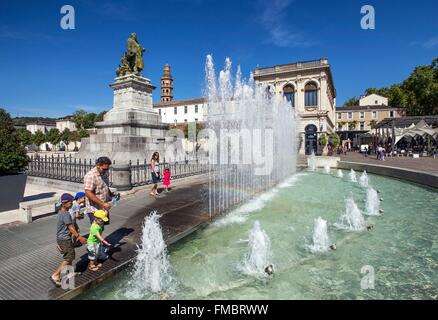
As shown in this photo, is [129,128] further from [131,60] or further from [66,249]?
[66,249]

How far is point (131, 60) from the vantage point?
728 inches

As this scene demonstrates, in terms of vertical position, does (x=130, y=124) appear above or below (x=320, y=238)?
above

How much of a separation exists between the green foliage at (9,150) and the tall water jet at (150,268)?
5.78 metres

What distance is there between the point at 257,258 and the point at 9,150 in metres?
8.41

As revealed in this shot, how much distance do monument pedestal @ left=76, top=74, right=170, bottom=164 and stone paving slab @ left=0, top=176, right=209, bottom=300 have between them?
24.3ft

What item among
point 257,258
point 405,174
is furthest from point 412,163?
point 257,258

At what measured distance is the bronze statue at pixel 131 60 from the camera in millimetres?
18297

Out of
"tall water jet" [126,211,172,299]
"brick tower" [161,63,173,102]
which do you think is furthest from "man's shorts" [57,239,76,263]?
"brick tower" [161,63,173,102]

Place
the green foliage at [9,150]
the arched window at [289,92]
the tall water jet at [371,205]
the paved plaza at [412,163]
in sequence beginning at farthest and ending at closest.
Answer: the arched window at [289,92] → the paved plaza at [412,163] → the tall water jet at [371,205] → the green foliage at [9,150]

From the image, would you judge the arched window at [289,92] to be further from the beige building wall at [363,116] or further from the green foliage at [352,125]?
the green foliage at [352,125]

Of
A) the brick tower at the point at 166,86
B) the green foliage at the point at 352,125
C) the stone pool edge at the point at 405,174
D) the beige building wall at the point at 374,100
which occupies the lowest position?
the stone pool edge at the point at 405,174

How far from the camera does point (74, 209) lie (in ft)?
14.1

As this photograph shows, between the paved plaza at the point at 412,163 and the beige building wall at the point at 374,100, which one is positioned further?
the beige building wall at the point at 374,100

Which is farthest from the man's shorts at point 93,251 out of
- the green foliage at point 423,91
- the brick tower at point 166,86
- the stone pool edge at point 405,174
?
the brick tower at point 166,86
